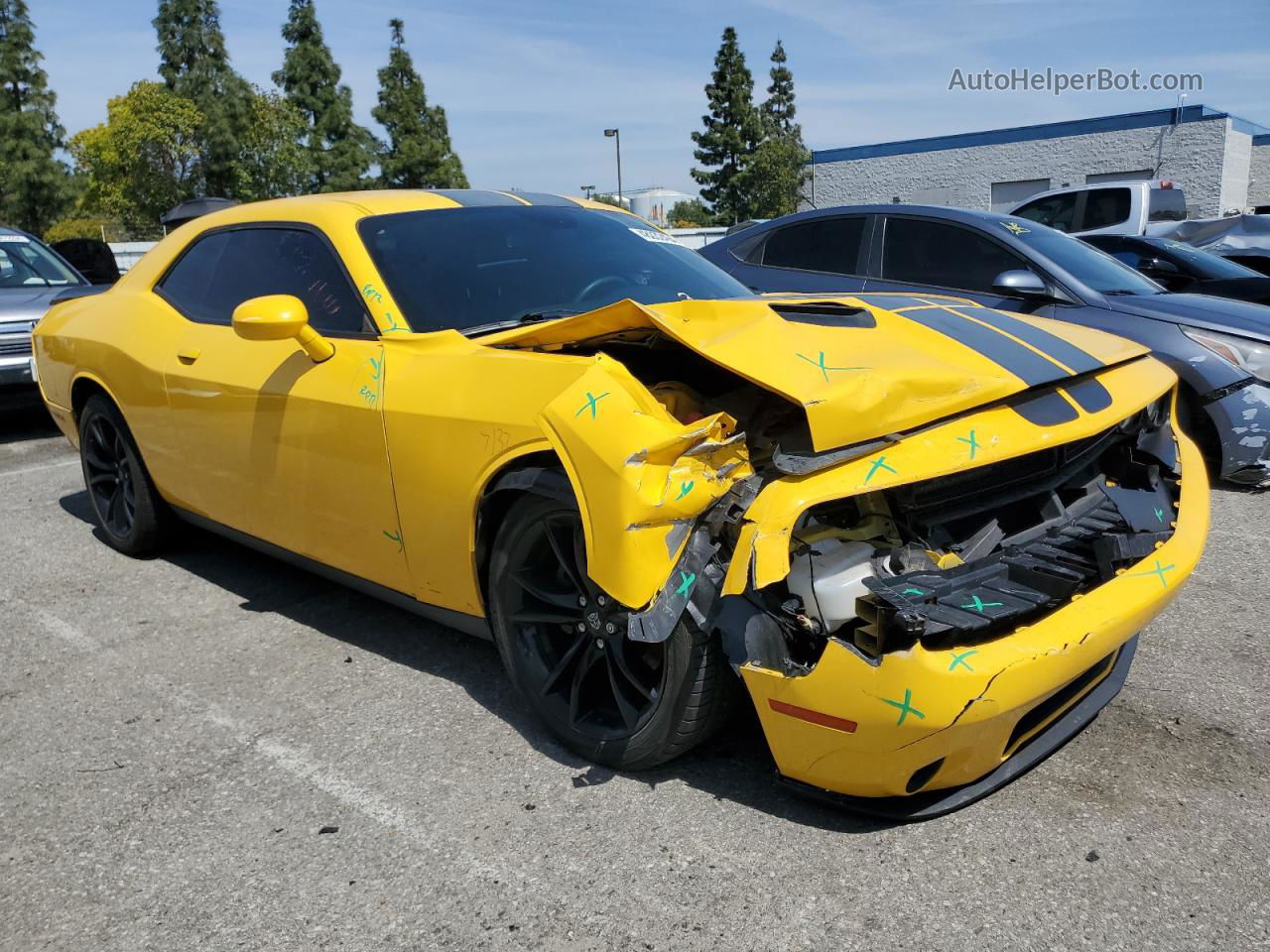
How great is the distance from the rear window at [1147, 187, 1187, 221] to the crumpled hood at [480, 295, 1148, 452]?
12.4m

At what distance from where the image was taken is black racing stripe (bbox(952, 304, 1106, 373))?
8.45 ft

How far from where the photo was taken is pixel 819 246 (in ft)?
21.4

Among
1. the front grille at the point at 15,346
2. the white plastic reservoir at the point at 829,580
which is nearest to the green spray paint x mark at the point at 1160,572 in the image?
the white plastic reservoir at the point at 829,580

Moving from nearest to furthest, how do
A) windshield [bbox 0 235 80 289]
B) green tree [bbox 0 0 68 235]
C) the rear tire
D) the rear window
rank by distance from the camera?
the rear tire < windshield [bbox 0 235 80 289] < the rear window < green tree [bbox 0 0 68 235]

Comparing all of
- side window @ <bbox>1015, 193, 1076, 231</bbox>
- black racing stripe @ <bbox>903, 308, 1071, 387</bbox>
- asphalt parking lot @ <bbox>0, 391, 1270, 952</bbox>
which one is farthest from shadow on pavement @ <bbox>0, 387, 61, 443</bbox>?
side window @ <bbox>1015, 193, 1076, 231</bbox>

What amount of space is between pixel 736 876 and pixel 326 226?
2447mm

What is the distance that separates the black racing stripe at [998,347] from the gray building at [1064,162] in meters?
26.6

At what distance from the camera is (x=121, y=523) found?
15.3 ft

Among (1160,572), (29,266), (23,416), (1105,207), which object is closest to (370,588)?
(1160,572)

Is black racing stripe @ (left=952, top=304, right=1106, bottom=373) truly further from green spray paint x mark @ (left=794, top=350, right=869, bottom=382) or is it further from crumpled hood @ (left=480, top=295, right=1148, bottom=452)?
green spray paint x mark @ (left=794, top=350, right=869, bottom=382)

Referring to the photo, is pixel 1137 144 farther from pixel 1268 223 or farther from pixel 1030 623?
pixel 1030 623

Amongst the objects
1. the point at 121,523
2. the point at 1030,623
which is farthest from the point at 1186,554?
the point at 121,523

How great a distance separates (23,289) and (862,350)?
26.2 feet

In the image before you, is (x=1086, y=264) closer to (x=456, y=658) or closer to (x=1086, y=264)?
(x=1086, y=264)
